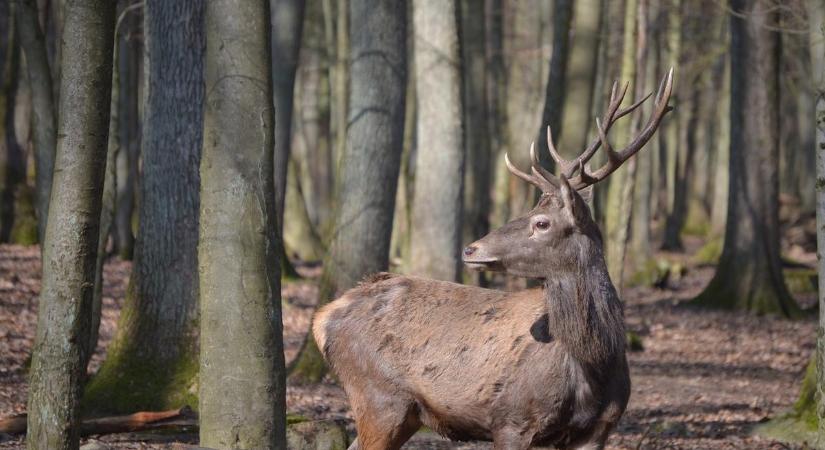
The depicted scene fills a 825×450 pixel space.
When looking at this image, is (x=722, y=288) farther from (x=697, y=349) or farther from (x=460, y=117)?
(x=460, y=117)

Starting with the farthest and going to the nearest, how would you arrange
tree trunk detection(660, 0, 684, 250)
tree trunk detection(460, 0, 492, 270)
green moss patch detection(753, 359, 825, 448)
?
tree trunk detection(660, 0, 684, 250), tree trunk detection(460, 0, 492, 270), green moss patch detection(753, 359, 825, 448)

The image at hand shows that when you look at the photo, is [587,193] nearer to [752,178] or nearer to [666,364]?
[666,364]

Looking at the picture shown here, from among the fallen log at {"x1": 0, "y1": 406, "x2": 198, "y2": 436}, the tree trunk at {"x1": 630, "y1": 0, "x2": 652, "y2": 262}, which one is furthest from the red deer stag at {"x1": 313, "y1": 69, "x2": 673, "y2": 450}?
the tree trunk at {"x1": 630, "y1": 0, "x2": 652, "y2": 262}

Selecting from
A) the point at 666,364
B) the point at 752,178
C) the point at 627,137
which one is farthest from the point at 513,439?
the point at 752,178

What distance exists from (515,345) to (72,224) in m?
2.55

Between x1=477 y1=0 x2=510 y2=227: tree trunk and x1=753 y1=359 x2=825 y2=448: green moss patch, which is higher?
x1=477 y1=0 x2=510 y2=227: tree trunk

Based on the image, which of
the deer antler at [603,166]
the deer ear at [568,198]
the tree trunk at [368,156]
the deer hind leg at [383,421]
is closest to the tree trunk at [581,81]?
the tree trunk at [368,156]

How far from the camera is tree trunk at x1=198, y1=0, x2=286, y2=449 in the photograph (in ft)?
19.6

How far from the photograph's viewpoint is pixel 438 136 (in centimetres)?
1274

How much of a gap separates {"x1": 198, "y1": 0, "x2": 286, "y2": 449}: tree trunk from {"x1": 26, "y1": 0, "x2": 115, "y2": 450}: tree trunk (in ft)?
2.01

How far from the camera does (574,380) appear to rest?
6.37 m

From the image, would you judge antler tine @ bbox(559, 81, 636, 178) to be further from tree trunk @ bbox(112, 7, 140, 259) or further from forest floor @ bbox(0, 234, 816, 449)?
tree trunk @ bbox(112, 7, 140, 259)

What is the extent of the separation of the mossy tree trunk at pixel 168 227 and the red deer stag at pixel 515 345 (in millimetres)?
2438

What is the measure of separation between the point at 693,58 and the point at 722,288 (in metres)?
12.7
